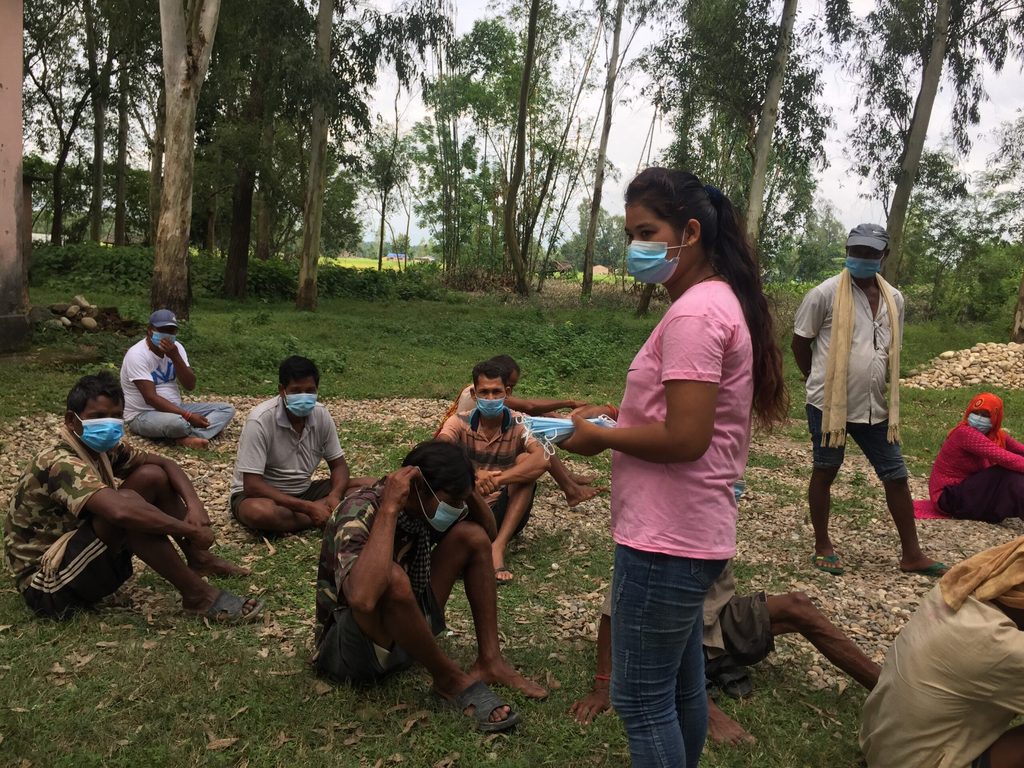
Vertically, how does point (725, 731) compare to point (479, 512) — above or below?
below

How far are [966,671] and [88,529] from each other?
3453 mm

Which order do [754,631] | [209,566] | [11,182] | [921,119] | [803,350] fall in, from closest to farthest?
[754,631] < [209,566] < [803,350] < [11,182] < [921,119]

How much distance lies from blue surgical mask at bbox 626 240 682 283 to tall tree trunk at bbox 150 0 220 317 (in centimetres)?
1140

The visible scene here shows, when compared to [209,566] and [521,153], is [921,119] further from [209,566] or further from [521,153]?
[209,566]

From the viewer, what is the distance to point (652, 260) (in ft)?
6.89

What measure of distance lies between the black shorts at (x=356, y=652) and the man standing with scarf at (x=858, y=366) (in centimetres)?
258

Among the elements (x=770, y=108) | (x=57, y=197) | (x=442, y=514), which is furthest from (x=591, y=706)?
(x=57, y=197)

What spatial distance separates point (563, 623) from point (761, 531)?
226 cm

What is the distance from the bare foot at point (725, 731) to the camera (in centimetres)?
314

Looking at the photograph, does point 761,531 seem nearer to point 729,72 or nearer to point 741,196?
point 729,72

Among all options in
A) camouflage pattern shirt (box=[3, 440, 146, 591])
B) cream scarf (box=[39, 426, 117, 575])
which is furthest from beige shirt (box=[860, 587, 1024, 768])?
cream scarf (box=[39, 426, 117, 575])

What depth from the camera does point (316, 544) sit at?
5.09 metres

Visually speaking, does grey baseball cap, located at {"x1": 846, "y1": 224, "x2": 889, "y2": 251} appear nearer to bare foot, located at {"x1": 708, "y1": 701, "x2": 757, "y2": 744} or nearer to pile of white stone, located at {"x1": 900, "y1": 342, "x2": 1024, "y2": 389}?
bare foot, located at {"x1": 708, "y1": 701, "x2": 757, "y2": 744}

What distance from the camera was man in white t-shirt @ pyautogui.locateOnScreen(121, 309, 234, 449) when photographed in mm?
7098
